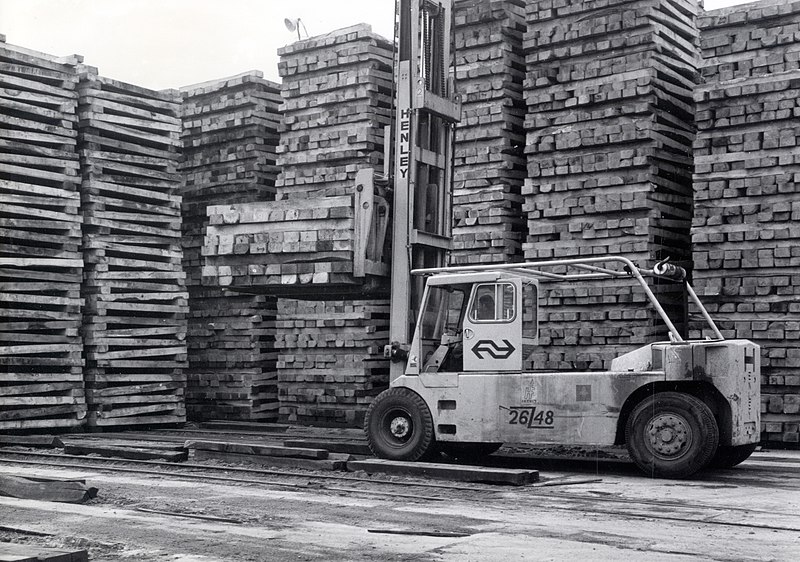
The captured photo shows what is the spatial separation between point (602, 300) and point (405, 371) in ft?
9.87

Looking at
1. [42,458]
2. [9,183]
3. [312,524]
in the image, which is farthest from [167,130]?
[312,524]

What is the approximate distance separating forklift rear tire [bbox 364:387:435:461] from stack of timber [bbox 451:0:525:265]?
354 centimetres

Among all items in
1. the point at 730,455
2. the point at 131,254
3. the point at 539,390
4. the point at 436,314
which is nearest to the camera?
the point at 539,390

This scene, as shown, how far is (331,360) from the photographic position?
1430 cm

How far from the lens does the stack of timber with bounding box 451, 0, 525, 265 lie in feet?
43.3

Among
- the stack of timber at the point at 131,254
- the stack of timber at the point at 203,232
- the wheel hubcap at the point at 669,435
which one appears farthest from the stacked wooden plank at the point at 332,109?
the wheel hubcap at the point at 669,435

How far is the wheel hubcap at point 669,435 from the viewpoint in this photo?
8945 mm

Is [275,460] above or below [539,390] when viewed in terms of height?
below

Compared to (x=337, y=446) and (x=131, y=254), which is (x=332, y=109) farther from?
(x=337, y=446)

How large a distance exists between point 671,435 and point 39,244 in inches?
349

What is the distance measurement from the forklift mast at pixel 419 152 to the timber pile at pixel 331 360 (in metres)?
3.32

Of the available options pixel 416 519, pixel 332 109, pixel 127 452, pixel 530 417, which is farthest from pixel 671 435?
pixel 332 109

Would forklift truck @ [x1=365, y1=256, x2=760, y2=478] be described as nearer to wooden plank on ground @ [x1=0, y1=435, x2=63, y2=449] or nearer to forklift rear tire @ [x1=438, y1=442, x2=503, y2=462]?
forklift rear tire @ [x1=438, y1=442, x2=503, y2=462]

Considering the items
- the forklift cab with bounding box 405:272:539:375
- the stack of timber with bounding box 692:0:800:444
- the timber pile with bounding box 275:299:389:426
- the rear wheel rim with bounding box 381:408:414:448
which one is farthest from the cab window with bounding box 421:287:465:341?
the timber pile with bounding box 275:299:389:426
